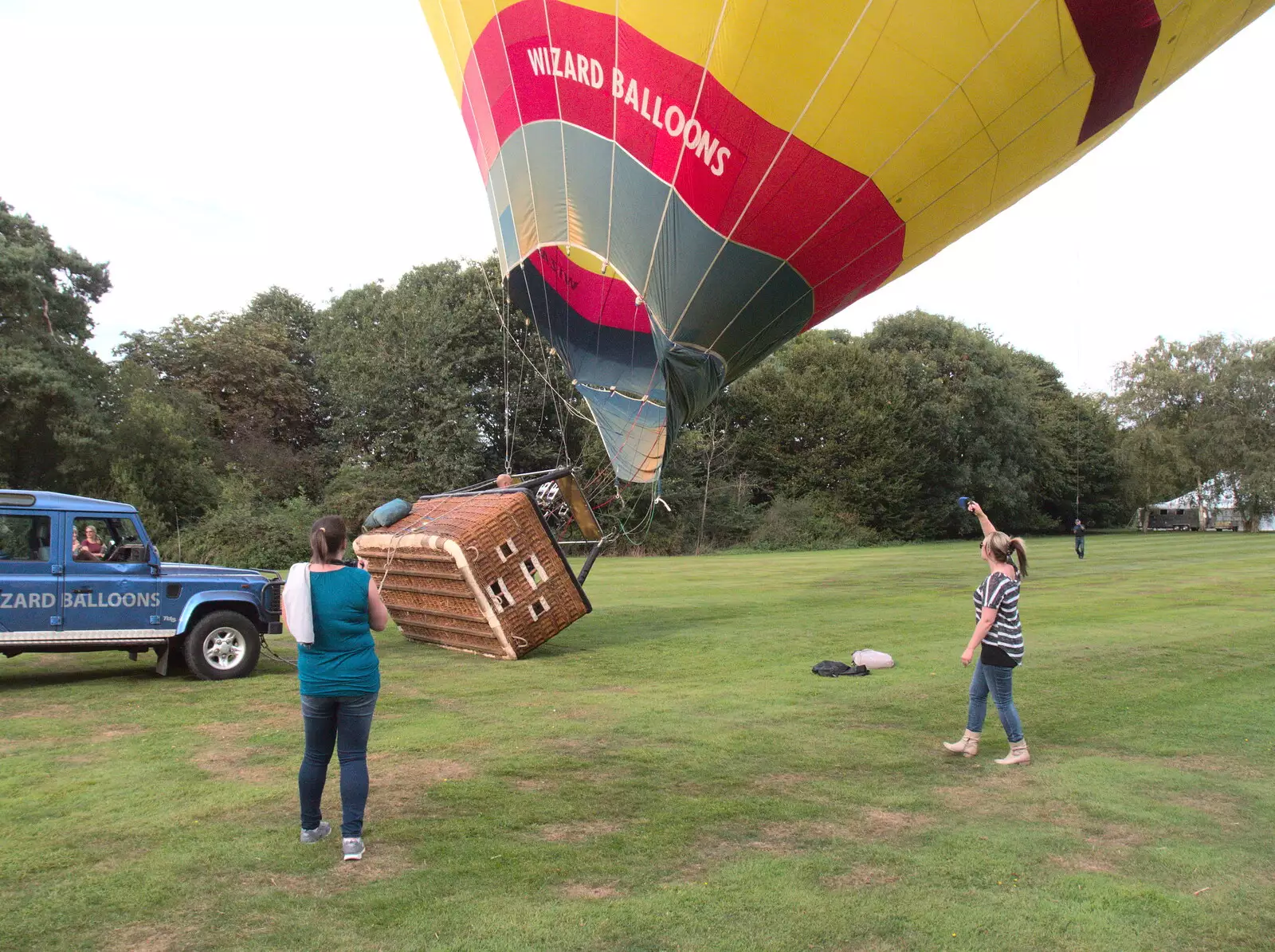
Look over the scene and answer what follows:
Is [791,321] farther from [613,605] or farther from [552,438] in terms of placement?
[552,438]

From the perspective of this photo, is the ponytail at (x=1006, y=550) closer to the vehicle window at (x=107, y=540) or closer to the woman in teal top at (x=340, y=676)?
the woman in teal top at (x=340, y=676)

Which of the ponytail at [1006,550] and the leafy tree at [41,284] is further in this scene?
the leafy tree at [41,284]

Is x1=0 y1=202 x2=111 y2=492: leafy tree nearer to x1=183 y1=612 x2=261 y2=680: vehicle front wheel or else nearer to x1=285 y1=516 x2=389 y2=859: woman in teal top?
x1=183 y1=612 x2=261 y2=680: vehicle front wheel

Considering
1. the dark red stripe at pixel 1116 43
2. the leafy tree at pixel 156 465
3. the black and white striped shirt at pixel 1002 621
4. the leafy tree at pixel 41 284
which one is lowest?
the black and white striped shirt at pixel 1002 621

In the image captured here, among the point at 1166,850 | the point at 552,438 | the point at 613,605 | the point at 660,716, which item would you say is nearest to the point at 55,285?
the point at 552,438

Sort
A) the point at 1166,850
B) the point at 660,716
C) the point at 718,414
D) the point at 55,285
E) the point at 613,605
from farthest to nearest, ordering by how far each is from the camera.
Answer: the point at 718,414 < the point at 55,285 < the point at 613,605 < the point at 660,716 < the point at 1166,850

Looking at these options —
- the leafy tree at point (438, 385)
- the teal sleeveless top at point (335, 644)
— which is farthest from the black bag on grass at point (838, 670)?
the leafy tree at point (438, 385)

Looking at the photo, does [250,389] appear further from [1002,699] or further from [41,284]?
[1002,699]

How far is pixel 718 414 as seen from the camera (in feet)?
165

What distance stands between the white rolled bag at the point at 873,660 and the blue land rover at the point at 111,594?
6142 millimetres

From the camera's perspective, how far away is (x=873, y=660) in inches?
415

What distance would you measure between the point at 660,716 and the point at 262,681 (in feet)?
14.2

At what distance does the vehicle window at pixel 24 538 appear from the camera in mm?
9312

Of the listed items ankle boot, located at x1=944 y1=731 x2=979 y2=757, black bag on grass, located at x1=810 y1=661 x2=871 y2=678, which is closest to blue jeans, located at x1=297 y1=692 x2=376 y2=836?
ankle boot, located at x1=944 y1=731 x2=979 y2=757
